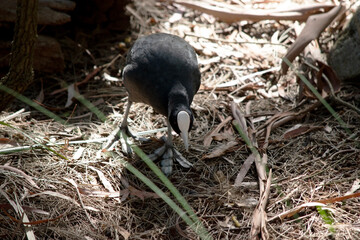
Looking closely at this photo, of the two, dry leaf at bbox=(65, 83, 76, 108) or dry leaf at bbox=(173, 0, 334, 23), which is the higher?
dry leaf at bbox=(173, 0, 334, 23)

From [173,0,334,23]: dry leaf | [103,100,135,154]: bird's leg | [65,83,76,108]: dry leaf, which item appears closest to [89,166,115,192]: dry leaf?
[103,100,135,154]: bird's leg

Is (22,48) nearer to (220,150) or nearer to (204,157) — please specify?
(204,157)

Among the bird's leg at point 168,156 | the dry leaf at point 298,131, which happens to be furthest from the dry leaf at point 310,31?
the bird's leg at point 168,156

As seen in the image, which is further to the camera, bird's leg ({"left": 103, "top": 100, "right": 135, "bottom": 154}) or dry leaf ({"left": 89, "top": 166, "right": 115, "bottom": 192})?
bird's leg ({"left": 103, "top": 100, "right": 135, "bottom": 154})

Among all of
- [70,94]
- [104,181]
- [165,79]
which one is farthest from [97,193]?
[70,94]

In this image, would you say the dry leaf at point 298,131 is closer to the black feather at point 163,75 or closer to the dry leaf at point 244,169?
the dry leaf at point 244,169

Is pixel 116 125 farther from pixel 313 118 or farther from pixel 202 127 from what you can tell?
pixel 313 118

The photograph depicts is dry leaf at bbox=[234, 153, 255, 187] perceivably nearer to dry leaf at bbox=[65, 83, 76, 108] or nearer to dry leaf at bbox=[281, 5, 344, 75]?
dry leaf at bbox=[281, 5, 344, 75]

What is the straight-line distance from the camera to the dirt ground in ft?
12.7

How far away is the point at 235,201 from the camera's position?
166 inches

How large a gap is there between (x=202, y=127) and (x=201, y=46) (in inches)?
75.7

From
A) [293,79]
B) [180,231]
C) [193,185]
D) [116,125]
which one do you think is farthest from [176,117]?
[293,79]

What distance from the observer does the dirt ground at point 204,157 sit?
12.7ft

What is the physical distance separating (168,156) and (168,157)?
0.05 ft
